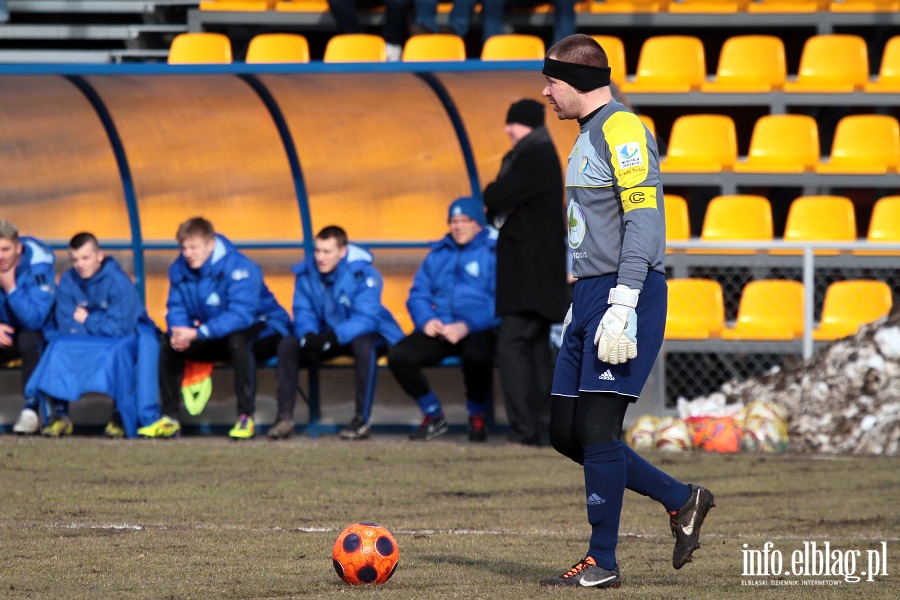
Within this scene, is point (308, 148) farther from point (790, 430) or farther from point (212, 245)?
point (790, 430)

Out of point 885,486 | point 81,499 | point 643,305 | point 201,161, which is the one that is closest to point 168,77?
point 201,161

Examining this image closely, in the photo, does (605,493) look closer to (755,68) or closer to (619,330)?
(619,330)

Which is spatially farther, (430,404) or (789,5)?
(789,5)

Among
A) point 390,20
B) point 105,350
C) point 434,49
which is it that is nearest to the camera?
point 105,350

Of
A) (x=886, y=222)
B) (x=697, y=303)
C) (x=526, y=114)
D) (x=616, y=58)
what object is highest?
(x=616, y=58)

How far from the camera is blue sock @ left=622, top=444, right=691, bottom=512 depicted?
15.8 ft

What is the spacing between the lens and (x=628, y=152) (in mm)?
4680

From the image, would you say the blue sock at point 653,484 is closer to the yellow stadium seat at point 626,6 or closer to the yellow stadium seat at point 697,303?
the yellow stadium seat at point 697,303

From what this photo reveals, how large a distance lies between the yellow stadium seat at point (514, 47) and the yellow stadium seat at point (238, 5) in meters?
2.54

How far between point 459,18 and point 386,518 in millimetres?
8254

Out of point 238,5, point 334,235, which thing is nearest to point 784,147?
point 334,235

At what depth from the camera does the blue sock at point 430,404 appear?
9742 millimetres

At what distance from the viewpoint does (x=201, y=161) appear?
35.7 feet

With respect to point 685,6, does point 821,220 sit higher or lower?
lower
